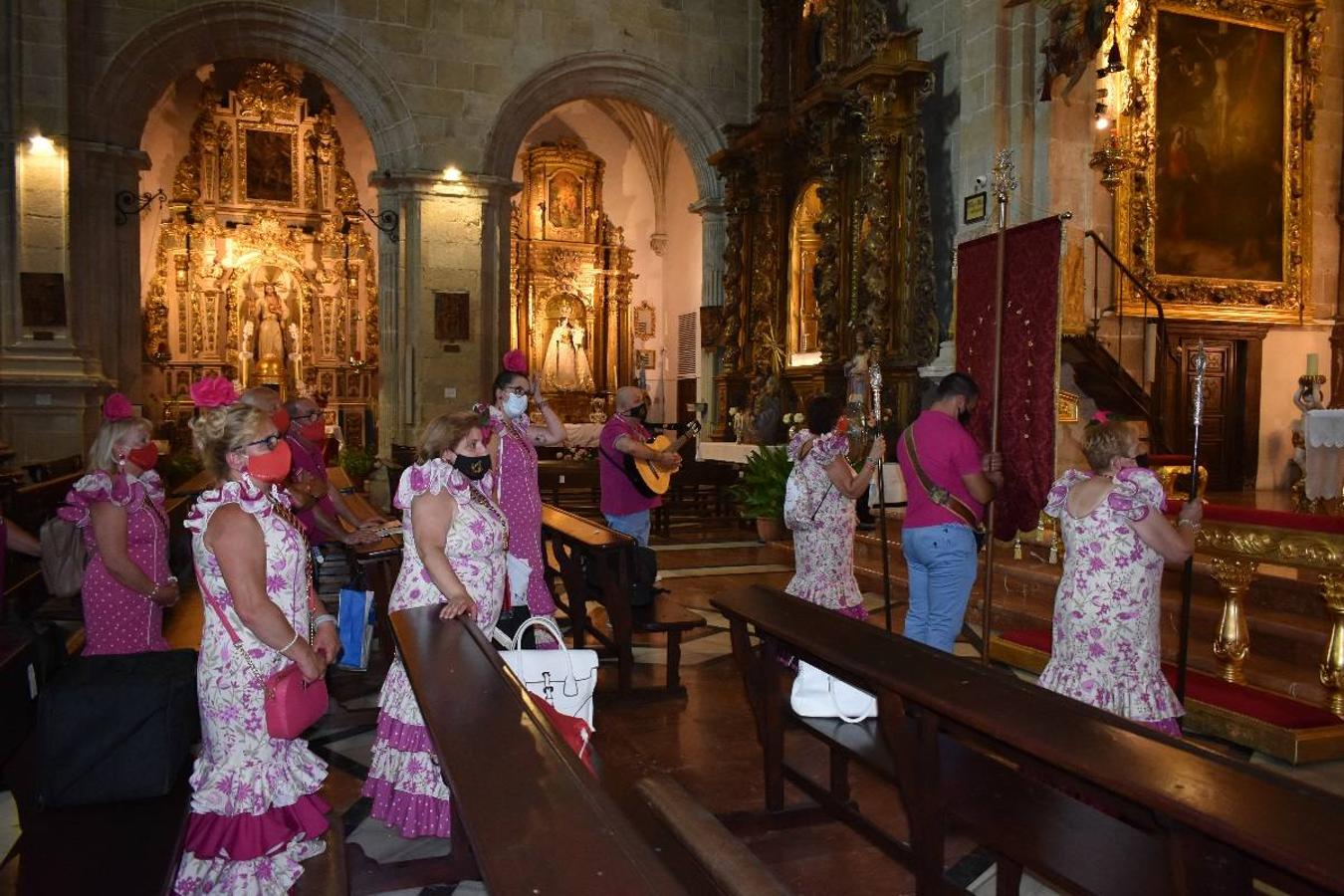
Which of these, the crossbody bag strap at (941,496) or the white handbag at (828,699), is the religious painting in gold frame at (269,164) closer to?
the crossbody bag strap at (941,496)

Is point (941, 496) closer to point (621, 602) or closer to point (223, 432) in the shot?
point (621, 602)

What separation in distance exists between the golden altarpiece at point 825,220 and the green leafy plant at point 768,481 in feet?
3.84

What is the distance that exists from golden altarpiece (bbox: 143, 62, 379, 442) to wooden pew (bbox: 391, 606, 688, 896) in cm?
1670

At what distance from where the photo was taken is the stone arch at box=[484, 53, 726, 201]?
13828mm

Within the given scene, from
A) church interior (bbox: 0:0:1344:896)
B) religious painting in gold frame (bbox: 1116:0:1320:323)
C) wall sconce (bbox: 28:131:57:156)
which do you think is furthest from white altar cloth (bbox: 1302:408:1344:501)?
wall sconce (bbox: 28:131:57:156)

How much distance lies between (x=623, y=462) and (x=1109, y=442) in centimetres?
328

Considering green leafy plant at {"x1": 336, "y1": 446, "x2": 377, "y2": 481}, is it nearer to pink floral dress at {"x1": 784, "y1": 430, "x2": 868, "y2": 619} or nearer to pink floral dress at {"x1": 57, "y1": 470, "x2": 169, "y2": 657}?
pink floral dress at {"x1": 784, "y1": 430, "x2": 868, "y2": 619}

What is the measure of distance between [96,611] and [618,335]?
56.8ft

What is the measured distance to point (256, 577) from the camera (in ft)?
8.46

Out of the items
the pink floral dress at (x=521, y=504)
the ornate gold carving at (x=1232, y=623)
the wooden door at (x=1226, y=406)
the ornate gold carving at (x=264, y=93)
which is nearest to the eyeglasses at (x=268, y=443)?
the pink floral dress at (x=521, y=504)

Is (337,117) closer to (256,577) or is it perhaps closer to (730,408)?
(730,408)

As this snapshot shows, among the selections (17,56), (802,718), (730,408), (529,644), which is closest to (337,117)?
(17,56)

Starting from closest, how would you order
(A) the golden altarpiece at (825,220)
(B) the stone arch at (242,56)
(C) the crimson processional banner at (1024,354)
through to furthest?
(C) the crimson processional banner at (1024,354) → (A) the golden altarpiece at (825,220) → (B) the stone arch at (242,56)

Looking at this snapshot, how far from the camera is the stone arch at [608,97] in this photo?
13828mm
